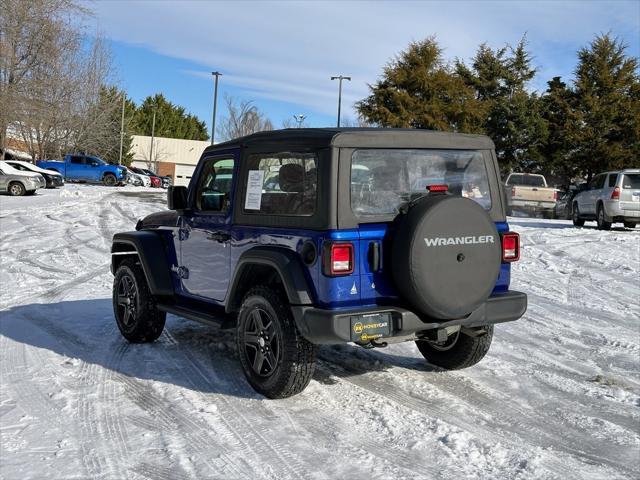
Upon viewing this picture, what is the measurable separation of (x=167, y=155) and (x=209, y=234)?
77.8 meters

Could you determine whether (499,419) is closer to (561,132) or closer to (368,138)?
(368,138)

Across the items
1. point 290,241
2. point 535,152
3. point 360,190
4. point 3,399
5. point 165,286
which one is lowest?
point 3,399

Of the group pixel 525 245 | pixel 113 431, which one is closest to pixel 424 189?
pixel 113 431

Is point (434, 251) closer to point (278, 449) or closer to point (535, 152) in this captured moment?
point (278, 449)

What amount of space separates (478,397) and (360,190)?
5.88 ft

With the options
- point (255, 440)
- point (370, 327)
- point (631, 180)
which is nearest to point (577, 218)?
point (631, 180)

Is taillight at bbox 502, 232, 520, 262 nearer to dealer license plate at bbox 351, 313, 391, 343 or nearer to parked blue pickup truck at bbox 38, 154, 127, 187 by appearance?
dealer license plate at bbox 351, 313, 391, 343

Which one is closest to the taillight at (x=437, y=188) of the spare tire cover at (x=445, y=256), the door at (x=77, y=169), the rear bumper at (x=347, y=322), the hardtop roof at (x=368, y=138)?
the spare tire cover at (x=445, y=256)

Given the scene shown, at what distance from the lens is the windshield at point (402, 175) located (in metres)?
4.42

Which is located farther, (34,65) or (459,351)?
(34,65)

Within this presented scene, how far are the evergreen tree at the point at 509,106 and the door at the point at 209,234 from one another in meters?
36.9

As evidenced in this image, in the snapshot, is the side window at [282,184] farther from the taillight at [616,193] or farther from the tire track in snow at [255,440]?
the taillight at [616,193]

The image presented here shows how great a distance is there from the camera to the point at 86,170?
40.8 meters

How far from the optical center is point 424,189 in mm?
4652
